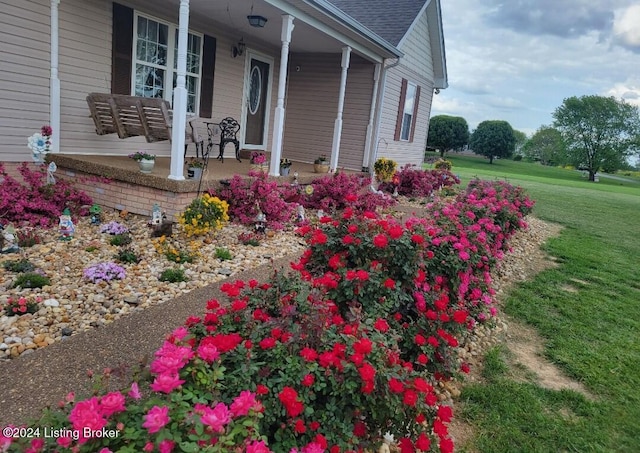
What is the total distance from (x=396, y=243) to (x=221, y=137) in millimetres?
6108

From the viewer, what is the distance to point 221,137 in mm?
8172

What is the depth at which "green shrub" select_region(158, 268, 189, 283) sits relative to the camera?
12.6ft

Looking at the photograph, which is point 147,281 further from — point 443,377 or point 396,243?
point 443,377

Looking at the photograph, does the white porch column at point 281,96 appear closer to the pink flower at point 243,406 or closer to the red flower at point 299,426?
the red flower at point 299,426

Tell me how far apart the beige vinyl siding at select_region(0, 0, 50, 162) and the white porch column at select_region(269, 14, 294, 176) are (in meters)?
3.09

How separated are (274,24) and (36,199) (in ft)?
15.9

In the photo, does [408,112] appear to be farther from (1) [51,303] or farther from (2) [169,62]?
(1) [51,303]

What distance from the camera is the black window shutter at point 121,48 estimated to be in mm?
6367

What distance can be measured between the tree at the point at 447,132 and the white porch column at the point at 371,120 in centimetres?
3047

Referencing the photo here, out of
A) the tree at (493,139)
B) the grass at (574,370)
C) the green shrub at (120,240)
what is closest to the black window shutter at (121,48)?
the green shrub at (120,240)

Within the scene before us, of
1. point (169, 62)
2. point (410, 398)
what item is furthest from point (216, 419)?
point (169, 62)

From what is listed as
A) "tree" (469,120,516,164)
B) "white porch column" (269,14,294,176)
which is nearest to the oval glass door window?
"white porch column" (269,14,294,176)

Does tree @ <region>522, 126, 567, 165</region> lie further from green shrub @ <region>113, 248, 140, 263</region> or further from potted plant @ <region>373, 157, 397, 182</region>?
green shrub @ <region>113, 248, 140, 263</region>

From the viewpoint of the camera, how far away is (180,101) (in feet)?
16.9
